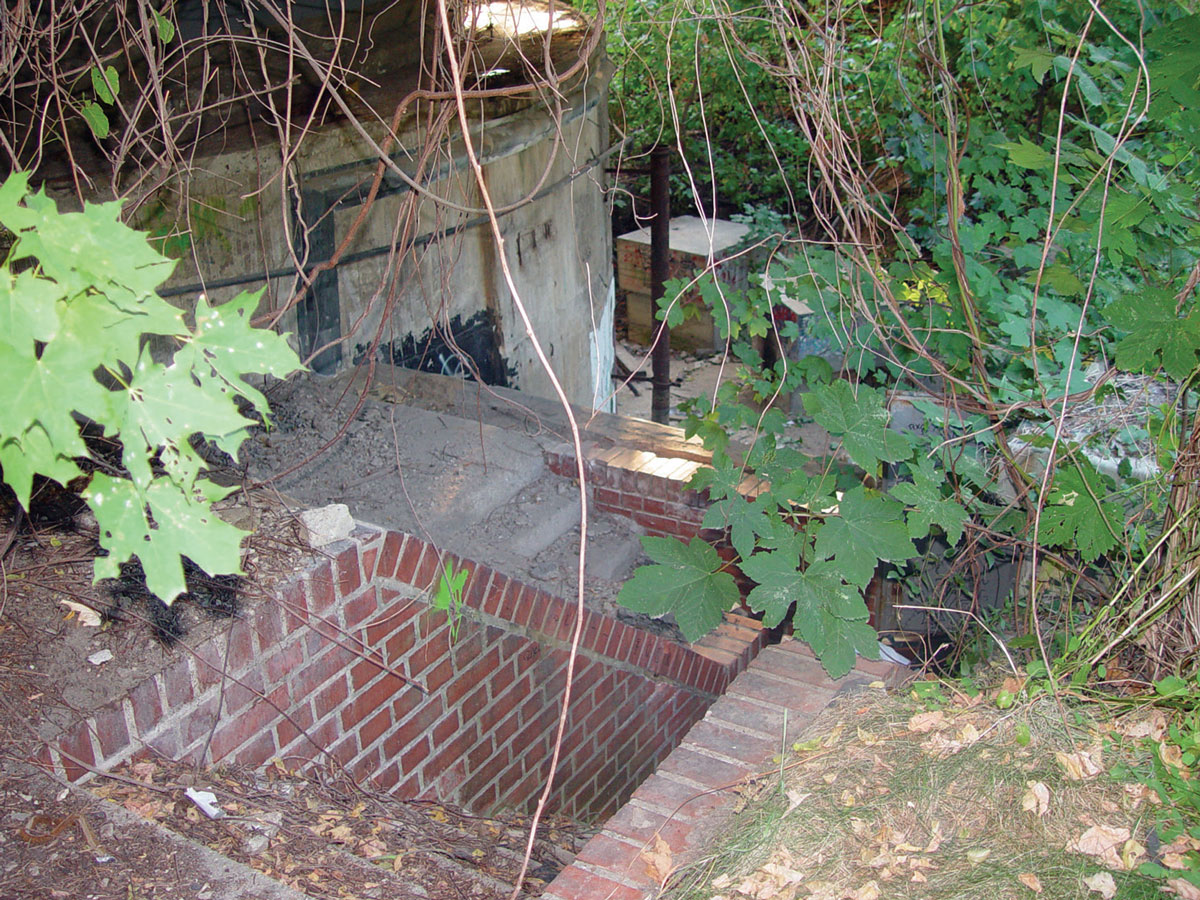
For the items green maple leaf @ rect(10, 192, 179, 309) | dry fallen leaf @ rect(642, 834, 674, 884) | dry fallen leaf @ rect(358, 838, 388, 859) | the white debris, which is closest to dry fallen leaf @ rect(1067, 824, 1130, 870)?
dry fallen leaf @ rect(642, 834, 674, 884)

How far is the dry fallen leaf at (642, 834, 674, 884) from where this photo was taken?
1895 millimetres

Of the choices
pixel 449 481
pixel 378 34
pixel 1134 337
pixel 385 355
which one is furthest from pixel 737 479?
pixel 378 34

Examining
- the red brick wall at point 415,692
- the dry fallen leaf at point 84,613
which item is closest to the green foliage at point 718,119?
the red brick wall at point 415,692

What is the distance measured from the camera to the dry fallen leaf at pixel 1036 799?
1.95 meters

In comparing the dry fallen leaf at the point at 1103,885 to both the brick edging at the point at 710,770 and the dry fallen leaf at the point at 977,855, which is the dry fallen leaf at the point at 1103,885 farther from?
the brick edging at the point at 710,770

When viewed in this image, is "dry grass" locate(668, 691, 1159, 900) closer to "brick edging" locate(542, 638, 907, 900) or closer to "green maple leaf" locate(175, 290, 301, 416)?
"brick edging" locate(542, 638, 907, 900)

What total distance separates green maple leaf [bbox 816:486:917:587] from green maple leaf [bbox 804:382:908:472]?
16cm

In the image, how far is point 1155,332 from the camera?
2.35 metres

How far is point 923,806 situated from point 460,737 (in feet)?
4.92

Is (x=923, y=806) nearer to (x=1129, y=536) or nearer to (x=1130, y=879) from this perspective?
(x=1130, y=879)

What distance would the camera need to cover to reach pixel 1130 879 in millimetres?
1773

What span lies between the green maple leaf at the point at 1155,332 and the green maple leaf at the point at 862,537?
2.33 ft

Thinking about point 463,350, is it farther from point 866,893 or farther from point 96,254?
point 96,254

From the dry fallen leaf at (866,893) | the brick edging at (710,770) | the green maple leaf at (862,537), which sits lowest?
the brick edging at (710,770)
